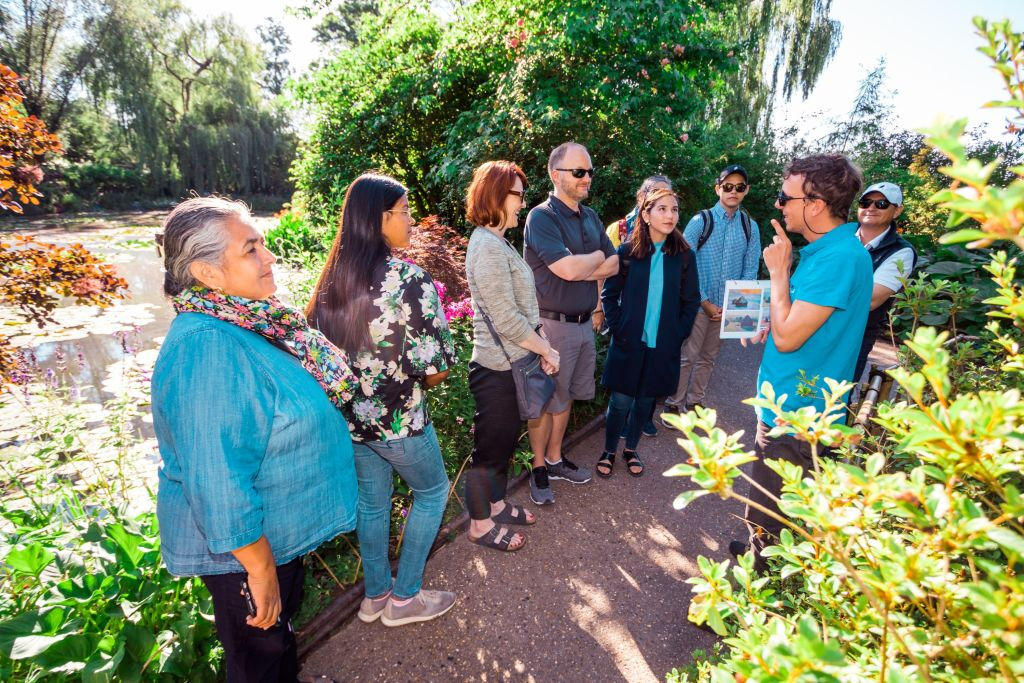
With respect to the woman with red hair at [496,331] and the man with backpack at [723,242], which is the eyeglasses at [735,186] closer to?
the man with backpack at [723,242]

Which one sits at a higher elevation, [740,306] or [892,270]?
[892,270]

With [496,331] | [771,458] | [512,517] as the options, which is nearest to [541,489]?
[512,517]

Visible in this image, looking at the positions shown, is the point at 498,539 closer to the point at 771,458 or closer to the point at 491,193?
the point at 771,458

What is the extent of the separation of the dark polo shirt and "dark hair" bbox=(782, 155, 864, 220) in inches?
48.8

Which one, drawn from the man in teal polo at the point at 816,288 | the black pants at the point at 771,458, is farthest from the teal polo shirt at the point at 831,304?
the black pants at the point at 771,458

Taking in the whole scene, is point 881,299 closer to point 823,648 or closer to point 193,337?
point 823,648

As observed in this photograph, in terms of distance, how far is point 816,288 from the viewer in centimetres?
183

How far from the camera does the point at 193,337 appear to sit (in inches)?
49.6

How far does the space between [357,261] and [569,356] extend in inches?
63.7

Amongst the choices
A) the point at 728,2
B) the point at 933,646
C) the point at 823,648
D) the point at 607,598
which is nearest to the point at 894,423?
the point at 933,646

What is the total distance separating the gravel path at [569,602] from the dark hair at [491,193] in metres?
1.86

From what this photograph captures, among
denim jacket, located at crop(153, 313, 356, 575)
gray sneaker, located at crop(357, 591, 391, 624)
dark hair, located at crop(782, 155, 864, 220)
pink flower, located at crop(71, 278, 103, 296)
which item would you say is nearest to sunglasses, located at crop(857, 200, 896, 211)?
dark hair, located at crop(782, 155, 864, 220)

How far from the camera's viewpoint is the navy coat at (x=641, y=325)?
3.20 meters

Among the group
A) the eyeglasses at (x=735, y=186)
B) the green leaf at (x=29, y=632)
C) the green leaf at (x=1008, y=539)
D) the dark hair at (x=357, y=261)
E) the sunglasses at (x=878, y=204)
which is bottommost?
the green leaf at (x=29, y=632)
